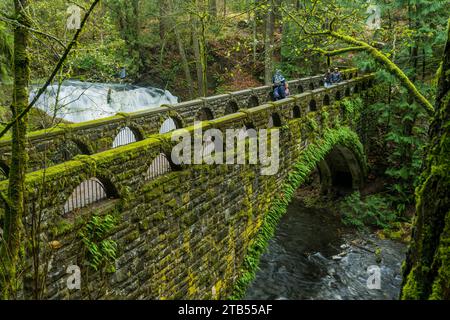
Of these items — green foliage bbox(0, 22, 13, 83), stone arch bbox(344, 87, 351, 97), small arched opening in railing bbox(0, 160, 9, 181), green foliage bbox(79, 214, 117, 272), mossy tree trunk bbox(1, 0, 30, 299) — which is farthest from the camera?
stone arch bbox(344, 87, 351, 97)

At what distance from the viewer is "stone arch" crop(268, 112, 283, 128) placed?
37.3 ft

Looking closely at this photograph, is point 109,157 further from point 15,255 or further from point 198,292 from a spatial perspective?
point 198,292

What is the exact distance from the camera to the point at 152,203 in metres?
6.71

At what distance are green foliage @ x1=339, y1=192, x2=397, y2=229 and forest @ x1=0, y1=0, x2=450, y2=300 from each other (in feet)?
0.21

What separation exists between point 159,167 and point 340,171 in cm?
1793

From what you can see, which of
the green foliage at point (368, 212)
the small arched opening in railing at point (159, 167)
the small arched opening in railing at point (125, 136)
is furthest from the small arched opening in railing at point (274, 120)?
the green foliage at point (368, 212)

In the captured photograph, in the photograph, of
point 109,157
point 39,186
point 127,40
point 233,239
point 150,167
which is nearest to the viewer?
point 39,186

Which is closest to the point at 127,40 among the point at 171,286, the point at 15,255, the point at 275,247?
the point at 275,247

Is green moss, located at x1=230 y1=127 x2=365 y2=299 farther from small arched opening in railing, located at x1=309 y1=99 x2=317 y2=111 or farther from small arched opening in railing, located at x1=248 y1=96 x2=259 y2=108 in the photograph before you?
small arched opening in railing, located at x1=248 y1=96 x2=259 y2=108

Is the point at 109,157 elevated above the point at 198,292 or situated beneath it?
elevated above

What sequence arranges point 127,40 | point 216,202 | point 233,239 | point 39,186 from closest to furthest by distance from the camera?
point 39,186 → point 216,202 → point 233,239 → point 127,40

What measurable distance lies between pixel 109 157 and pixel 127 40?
24650mm

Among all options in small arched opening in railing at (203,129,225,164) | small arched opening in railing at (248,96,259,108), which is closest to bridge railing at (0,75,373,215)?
small arched opening in railing at (203,129,225,164)
